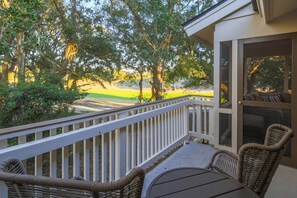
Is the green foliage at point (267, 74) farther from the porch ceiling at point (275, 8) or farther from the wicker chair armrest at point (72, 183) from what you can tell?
the wicker chair armrest at point (72, 183)

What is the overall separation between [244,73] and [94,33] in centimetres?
649

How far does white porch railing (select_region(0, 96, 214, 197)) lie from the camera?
159 centimetres

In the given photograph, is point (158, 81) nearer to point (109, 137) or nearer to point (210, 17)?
point (210, 17)

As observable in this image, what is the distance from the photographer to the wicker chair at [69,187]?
815mm

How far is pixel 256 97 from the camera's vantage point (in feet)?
12.6

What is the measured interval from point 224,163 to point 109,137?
121cm

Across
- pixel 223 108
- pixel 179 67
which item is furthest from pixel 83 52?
pixel 223 108

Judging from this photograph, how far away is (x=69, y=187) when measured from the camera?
829mm

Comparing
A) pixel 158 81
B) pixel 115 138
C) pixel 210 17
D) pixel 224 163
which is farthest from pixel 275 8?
pixel 158 81

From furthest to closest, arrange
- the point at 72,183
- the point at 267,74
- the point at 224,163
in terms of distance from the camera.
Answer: the point at 267,74 → the point at 224,163 → the point at 72,183

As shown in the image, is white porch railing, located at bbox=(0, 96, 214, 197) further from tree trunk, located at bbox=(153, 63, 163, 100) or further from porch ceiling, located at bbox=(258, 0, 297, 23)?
tree trunk, located at bbox=(153, 63, 163, 100)

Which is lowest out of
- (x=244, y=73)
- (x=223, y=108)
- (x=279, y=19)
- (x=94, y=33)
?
(x=223, y=108)

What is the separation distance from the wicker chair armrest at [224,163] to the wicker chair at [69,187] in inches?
55.1

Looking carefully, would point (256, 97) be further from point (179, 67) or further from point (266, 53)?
point (179, 67)
